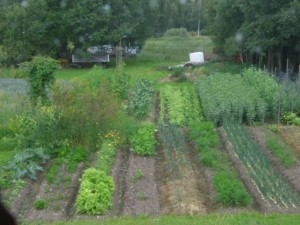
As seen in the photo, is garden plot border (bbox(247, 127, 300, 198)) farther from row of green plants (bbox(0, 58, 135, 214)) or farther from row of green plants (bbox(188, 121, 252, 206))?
row of green plants (bbox(0, 58, 135, 214))

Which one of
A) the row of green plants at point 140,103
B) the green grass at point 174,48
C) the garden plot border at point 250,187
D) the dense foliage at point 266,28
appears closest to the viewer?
the garden plot border at point 250,187

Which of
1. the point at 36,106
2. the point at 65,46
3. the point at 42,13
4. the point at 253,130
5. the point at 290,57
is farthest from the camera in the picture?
the point at 65,46

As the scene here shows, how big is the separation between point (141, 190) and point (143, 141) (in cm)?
314

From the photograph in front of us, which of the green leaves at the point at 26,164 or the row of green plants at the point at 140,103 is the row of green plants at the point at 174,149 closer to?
the row of green plants at the point at 140,103

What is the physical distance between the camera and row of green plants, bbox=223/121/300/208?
363 inches

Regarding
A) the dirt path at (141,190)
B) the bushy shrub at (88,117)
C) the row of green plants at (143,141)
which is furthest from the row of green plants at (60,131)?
the dirt path at (141,190)

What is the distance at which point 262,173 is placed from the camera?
10609mm

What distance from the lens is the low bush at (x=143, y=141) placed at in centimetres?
1240

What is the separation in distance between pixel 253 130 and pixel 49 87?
6.53 meters

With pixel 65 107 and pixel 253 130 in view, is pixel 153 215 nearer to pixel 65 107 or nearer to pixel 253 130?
pixel 65 107

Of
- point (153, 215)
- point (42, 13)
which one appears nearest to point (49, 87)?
point (153, 215)

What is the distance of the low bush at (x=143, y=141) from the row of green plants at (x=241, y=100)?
3190 millimetres

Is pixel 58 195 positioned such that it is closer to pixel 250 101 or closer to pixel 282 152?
pixel 282 152

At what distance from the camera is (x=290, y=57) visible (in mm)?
29281
